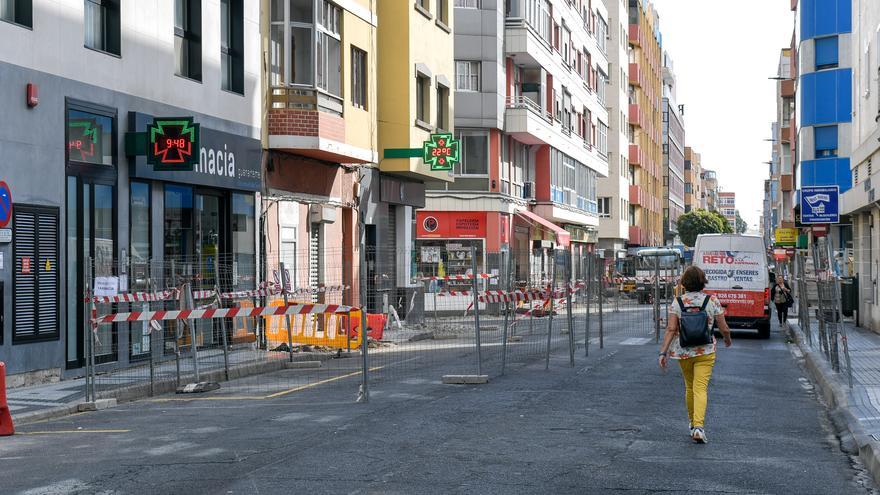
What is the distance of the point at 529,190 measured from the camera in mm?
45781

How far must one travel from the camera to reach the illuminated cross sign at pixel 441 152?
29.5 meters

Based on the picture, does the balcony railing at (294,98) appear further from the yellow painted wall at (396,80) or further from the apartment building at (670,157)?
the apartment building at (670,157)

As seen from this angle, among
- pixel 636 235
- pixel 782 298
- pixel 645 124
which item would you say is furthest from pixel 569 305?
pixel 645 124

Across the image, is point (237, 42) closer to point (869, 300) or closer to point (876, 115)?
point (876, 115)

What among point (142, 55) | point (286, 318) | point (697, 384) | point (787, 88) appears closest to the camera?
point (697, 384)

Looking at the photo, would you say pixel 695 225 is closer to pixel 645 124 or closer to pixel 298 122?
pixel 645 124

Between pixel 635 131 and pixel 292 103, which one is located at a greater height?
pixel 635 131

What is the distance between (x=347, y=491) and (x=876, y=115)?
20.9 m

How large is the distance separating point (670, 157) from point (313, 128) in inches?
3979

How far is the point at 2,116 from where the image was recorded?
47.1 feet

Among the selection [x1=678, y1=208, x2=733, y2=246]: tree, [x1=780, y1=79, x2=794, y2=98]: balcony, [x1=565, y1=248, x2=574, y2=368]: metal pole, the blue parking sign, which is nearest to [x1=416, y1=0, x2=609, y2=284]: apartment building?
the blue parking sign

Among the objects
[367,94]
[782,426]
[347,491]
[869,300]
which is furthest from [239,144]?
[869,300]

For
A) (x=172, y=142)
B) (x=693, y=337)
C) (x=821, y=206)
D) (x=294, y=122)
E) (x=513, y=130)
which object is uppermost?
(x=513, y=130)

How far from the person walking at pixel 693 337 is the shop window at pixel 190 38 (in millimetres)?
11672
